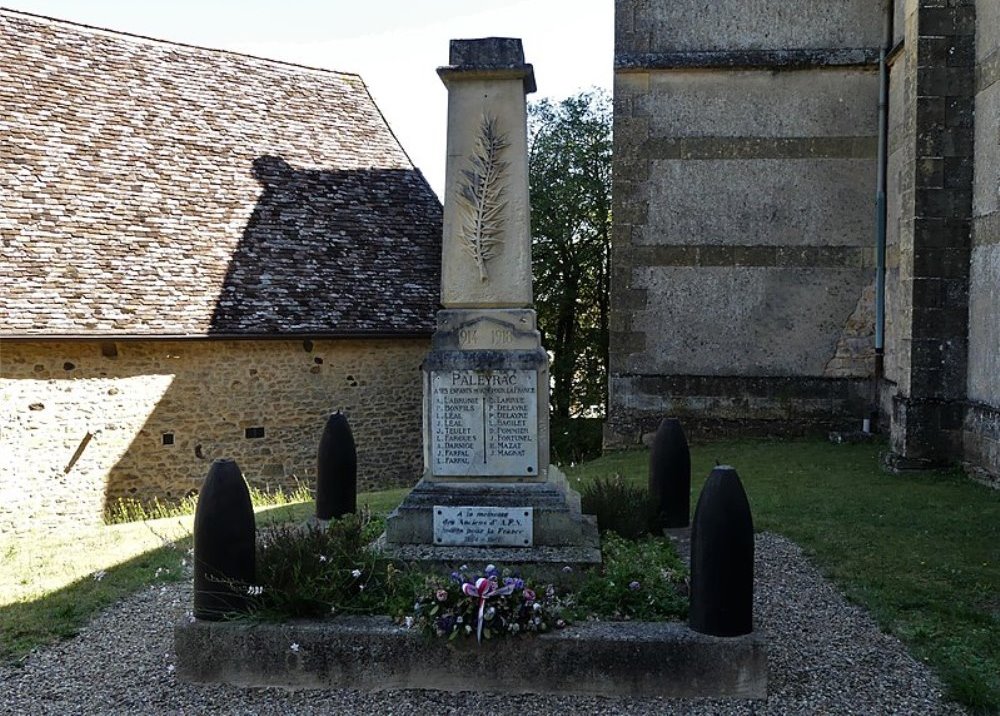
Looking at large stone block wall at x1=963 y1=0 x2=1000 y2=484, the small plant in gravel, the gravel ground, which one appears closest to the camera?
the gravel ground

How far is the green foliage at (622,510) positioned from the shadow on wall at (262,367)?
311 inches

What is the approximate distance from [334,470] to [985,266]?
23.8 feet

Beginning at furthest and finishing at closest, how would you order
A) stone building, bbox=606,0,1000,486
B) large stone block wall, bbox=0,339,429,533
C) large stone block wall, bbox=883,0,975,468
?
stone building, bbox=606,0,1000,486 → large stone block wall, bbox=0,339,429,533 → large stone block wall, bbox=883,0,975,468

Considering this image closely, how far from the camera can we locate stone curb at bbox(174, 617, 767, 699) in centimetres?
457

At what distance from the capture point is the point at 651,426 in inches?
542

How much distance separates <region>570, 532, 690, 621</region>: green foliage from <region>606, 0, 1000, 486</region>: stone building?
25.8ft

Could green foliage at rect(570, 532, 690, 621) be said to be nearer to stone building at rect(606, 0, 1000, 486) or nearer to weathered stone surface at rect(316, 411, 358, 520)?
weathered stone surface at rect(316, 411, 358, 520)

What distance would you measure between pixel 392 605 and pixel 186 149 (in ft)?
40.8

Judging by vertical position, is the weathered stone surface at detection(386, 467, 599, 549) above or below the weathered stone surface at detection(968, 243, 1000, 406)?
below

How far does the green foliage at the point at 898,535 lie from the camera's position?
5273mm

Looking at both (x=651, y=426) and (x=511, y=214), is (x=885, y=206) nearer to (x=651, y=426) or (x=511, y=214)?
(x=651, y=426)

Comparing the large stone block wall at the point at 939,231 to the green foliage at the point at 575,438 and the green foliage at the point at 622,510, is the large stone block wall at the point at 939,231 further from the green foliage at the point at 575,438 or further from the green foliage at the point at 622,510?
the green foliage at the point at 575,438

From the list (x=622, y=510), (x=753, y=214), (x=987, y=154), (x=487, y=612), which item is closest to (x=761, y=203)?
(x=753, y=214)

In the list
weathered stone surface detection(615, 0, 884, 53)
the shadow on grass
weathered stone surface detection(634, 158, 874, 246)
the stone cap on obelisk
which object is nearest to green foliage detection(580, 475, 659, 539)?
the stone cap on obelisk
